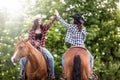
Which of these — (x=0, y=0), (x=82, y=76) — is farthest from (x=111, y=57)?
(x=82, y=76)

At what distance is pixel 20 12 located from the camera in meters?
23.7

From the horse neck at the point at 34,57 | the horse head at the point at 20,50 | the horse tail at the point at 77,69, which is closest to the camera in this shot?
the horse tail at the point at 77,69

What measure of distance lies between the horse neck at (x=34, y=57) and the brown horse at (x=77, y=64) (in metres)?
1.23

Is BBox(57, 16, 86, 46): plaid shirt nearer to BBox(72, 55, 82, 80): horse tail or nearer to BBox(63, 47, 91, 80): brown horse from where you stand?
BBox(63, 47, 91, 80): brown horse

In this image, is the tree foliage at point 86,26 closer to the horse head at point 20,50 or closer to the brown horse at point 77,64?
the horse head at point 20,50

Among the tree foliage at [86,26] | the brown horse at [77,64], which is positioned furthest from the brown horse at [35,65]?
the tree foliage at [86,26]

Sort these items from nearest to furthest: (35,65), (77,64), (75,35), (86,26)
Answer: (77,64) < (75,35) < (35,65) < (86,26)

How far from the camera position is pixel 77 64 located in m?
14.1

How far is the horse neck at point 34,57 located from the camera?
50.2 feet

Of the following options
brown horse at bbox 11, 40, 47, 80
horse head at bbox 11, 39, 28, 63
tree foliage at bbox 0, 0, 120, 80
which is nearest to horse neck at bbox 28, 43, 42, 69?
brown horse at bbox 11, 40, 47, 80

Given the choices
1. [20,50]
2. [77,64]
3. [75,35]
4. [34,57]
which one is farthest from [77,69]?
[34,57]

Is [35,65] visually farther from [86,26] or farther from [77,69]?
[86,26]

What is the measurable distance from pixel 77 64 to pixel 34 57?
183cm

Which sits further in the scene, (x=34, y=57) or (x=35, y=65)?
(x=35, y=65)
